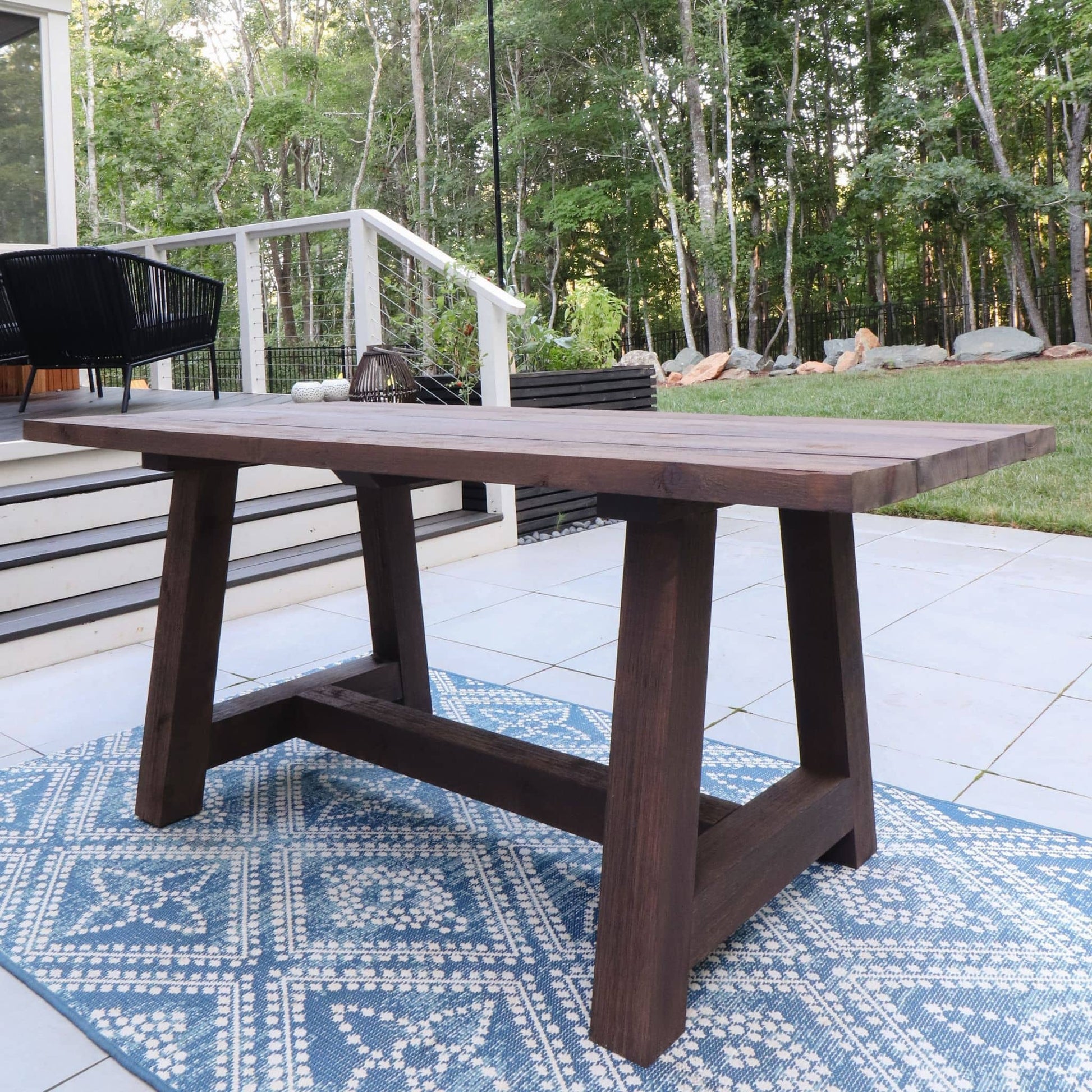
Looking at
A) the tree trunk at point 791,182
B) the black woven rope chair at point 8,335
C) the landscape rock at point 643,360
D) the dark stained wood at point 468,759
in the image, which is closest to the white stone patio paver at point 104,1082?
the dark stained wood at point 468,759

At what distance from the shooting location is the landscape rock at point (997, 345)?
9.83 m

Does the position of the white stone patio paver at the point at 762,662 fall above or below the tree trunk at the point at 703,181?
below

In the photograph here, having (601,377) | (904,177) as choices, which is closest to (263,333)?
(601,377)

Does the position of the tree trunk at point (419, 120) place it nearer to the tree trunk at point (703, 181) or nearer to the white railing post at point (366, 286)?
the tree trunk at point (703, 181)

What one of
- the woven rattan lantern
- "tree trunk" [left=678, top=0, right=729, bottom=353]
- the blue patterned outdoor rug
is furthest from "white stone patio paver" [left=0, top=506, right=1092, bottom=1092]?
"tree trunk" [left=678, top=0, right=729, bottom=353]

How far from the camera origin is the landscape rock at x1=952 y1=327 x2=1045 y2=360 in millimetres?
9828

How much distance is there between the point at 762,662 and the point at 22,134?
5.37 meters

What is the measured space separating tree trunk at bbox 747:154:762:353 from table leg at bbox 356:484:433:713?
1159 cm

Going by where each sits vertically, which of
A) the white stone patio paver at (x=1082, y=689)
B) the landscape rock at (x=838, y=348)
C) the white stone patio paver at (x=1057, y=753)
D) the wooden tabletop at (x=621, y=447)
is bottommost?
the white stone patio paver at (x=1057, y=753)

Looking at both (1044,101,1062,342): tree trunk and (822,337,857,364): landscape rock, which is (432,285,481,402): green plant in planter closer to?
(822,337,857,364): landscape rock

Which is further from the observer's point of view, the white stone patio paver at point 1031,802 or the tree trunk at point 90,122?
the tree trunk at point 90,122

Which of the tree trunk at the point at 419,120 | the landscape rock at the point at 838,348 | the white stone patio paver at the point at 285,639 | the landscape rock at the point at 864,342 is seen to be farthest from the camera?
the landscape rock at the point at 838,348

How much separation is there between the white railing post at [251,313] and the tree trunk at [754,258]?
8562 millimetres

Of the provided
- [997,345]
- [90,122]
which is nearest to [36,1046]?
[997,345]
